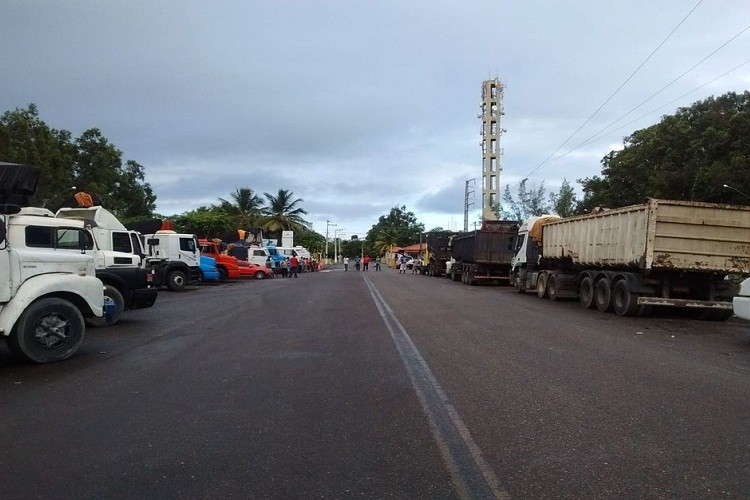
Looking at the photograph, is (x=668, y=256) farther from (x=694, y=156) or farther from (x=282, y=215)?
(x=282, y=215)

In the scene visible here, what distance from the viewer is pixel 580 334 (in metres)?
11.7

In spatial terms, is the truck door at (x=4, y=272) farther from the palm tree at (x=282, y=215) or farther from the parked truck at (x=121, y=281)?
the palm tree at (x=282, y=215)

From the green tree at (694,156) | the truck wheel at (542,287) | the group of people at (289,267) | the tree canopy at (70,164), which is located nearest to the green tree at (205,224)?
the tree canopy at (70,164)

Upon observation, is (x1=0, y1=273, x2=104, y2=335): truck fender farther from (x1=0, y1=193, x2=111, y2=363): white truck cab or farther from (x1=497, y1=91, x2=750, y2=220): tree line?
(x1=497, y1=91, x2=750, y2=220): tree line

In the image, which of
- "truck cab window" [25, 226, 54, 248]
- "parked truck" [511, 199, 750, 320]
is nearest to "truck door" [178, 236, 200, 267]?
"truck cab window" [25, 226, 54, 248]

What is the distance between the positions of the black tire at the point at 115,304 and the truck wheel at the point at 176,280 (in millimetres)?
13183

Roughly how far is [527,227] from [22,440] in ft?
71.1

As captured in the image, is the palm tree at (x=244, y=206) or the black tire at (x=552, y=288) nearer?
the black tire at (x=552, y=288)

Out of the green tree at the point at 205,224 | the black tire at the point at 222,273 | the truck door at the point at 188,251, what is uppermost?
the green tree at the point at 205,224

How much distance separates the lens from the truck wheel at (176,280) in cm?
2583

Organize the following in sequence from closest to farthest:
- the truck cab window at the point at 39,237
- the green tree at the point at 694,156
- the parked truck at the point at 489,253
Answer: the truck cab window at the point at 39,237, the parked truck at the point at 489,253, the green tree at the point at 694,156

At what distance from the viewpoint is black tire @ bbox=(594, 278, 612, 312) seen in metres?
16.4

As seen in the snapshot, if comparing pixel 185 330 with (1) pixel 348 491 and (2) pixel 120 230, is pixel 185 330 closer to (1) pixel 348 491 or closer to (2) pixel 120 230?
(2) pixel 120 230

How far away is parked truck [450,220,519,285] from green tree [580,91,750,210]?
1086cm
